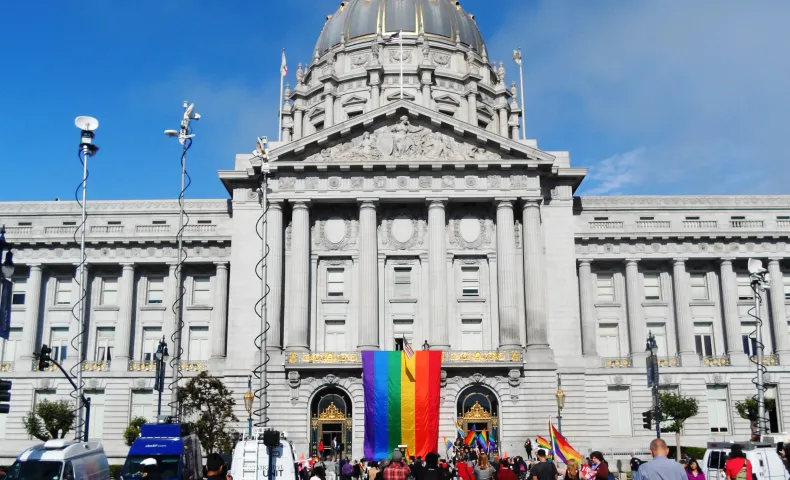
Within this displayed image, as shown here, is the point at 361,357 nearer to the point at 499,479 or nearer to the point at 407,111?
the point at 407,111

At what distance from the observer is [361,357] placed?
49.6m

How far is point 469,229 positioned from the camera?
54.4 meters

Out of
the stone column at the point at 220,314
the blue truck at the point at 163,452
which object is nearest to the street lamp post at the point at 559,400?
the stone column at the point at 220,314

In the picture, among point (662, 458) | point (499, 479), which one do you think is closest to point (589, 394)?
point (499, 479)

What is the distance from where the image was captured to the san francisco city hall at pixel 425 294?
5025 cm

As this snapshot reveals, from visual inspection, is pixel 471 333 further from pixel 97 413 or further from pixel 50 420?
pixel 50 420

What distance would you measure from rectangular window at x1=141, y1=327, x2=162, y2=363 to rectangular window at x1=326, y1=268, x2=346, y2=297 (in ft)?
40.3

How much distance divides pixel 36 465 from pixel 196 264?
3624 centimetres

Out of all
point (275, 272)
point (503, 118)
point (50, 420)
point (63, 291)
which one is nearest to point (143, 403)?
point (50, 420)

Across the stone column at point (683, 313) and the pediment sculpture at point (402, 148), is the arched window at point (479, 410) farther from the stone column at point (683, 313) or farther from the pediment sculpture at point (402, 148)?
the pediment sculpture at point (402, 148)

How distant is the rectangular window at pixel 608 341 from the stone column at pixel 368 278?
1582 centimetres

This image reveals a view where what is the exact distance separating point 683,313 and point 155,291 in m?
35.5

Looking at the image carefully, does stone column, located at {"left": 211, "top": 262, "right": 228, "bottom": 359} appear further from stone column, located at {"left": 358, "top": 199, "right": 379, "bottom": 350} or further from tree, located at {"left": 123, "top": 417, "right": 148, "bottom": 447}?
stone column, located at {"left": 358, "top": 199, "right": 379, "bottom": 350}

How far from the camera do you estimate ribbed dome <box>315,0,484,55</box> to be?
86.0m
